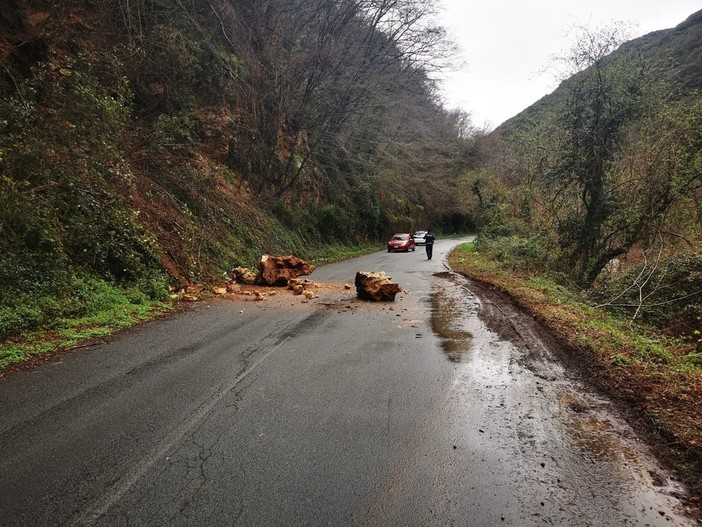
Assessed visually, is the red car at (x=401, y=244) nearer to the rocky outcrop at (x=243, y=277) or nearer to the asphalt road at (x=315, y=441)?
the rocky outcrop at (x=243, y=277)

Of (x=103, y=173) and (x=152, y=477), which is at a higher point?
(x=103, y=173)

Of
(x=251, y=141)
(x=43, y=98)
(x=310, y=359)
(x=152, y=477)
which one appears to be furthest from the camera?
(x=251, y=141)

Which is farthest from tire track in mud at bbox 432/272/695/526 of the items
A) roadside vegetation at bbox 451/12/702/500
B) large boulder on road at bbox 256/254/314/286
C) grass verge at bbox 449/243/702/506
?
large boulder on road at bbox 256/254/314/286

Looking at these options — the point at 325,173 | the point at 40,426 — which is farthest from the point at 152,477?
the point at 325,173

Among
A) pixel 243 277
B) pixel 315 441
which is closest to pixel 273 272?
pixel 243 277

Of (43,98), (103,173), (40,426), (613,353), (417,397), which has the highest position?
(43,98)

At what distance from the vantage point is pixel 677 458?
149 inches

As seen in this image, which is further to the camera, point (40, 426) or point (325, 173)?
point (325, 173)

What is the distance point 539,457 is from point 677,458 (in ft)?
3.93

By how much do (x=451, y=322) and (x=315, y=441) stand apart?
554 centimetres

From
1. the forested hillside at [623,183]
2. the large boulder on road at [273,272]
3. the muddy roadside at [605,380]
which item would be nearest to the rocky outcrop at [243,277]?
the large boulder on road at [273,272]

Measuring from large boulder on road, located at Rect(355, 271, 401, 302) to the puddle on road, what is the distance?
110 cm

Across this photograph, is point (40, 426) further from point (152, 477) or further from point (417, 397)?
point (417, 397)

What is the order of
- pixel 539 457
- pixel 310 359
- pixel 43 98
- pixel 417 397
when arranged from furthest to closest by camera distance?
pixel 43 98 → pixel 310 359 → pixel 417 397 → pixel 539 457
